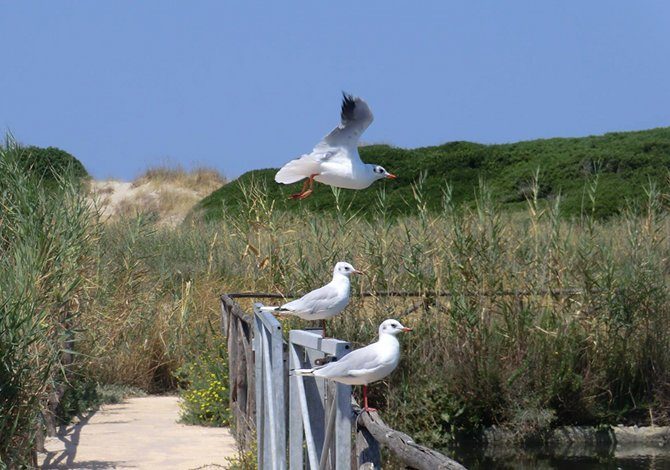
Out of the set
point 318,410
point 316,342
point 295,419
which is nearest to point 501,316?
point 295,419

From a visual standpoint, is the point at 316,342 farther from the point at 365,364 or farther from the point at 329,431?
the point at 329,431

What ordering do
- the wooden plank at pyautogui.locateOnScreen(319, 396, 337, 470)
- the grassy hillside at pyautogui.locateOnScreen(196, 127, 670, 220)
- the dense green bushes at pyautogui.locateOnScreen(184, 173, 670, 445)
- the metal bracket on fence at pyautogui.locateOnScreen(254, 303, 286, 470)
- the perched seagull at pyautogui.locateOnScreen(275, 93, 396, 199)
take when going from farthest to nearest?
1. the grassy hillside at pyautogui.locateOnScreen(196, 127, 670, 220)
2. the dense green bushes at pyautogui.locateOnScreen(184, 173, 670, 445)
3. the perched seagull at pyautogui.locateOnScreen(275, 93, 396, 199)
4. the metal bracket on fence at pyautogui.locateOnScreen(254, 303, 286, 470)
5. the wooden plank at pyautogui.locateOnScreen(319, 396, 337, 470)

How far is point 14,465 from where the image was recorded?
21.6ft

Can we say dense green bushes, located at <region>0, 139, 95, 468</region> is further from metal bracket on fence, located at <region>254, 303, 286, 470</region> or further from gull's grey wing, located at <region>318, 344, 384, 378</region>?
gull's grey wing, located at <region>318, 344, 384, 378</region>

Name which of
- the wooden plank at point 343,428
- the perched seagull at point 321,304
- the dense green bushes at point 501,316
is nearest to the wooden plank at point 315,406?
the wooden plank at point 343,428

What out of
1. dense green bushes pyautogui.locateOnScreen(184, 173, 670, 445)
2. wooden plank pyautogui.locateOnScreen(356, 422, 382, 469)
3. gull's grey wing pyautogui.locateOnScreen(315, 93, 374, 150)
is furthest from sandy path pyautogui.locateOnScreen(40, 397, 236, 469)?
wooden plank pyautogui.locateOnScreen(356, 422, 382, 469)

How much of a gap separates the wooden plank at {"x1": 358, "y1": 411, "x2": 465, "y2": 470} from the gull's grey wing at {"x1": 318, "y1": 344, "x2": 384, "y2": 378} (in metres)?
0.17

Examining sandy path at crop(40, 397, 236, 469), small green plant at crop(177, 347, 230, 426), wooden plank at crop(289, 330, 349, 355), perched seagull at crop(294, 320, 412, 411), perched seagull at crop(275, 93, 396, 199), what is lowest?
sandy path at crop(40, 397, 236, 469)

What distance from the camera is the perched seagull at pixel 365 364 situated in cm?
379

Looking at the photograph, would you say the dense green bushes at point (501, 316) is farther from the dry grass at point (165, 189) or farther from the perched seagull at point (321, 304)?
the dry grass at point (165, 189)

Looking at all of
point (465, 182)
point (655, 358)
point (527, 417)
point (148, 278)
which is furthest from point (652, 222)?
point (465, 182)

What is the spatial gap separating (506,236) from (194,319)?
12.6ft

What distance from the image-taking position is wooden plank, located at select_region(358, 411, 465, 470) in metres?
3.13

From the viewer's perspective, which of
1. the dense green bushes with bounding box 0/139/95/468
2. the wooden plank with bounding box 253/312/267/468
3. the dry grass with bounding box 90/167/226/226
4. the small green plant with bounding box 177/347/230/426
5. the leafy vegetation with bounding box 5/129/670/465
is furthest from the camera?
the dry grass with bounding box 90/167/226/226
